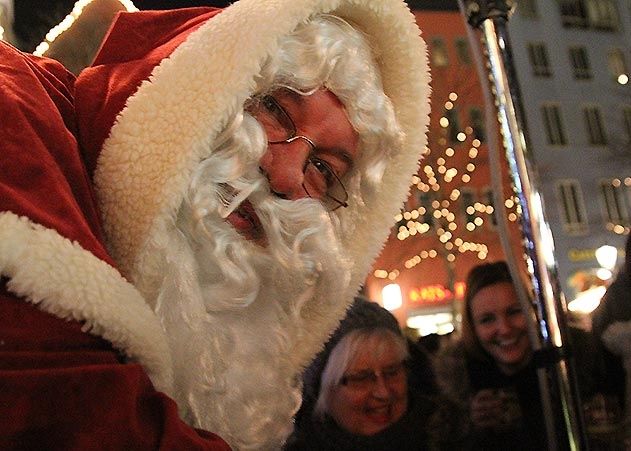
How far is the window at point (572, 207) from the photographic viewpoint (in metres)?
10.7

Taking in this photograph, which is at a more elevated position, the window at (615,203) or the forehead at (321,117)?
the window at (615,203)

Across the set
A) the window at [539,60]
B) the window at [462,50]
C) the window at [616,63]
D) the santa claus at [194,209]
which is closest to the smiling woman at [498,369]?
the santa claus at [194,209]

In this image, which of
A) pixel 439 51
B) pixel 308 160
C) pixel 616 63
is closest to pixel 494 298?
pixel 308 160

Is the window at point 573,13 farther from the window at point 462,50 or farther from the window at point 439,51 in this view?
the window at point 439,51

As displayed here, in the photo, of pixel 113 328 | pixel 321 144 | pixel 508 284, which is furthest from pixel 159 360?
pixel 508 284

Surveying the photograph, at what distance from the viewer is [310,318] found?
1062 millimetres

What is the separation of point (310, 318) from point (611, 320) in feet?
2.13

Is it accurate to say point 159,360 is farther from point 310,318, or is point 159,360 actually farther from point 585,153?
point 585,153

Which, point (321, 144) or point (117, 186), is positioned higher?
point (321, 144)

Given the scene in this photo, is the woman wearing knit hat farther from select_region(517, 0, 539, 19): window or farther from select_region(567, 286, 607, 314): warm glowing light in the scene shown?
select_region(517, 0, 539, 19): window

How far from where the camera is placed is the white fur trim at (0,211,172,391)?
550 mm

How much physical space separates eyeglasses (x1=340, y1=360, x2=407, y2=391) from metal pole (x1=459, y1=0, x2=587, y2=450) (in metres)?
0.36

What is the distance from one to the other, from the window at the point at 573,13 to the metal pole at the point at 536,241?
12.0 metres

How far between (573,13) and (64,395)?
1330cm
